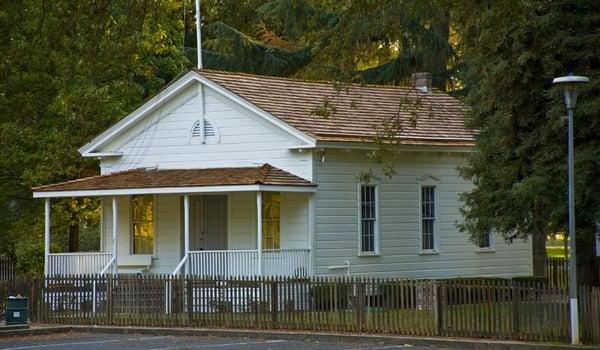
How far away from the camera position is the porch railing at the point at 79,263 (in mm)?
31484

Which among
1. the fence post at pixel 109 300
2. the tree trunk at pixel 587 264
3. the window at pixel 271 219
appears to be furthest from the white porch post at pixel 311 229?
the tree trunk at pixel 587 264

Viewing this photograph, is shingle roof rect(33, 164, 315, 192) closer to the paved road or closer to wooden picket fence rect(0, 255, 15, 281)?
the paved road

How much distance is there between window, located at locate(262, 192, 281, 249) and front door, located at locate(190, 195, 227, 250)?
1.48 m

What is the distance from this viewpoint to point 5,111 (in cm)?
3134

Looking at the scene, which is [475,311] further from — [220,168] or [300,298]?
[220,168]

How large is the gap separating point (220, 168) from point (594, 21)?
11519 mm

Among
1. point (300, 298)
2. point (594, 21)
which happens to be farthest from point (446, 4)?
point (300, 298)

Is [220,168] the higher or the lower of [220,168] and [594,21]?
the lower

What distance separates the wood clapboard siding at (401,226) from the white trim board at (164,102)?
110cm

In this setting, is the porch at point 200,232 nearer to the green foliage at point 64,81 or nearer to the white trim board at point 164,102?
the white trim board at point 164,102

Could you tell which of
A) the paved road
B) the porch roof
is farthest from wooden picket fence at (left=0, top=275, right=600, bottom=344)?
the porch roof

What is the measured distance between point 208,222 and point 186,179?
2.55m

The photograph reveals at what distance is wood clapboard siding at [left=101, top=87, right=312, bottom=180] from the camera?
3006 cm

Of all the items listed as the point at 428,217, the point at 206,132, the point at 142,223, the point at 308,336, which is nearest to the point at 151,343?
the point at 308,336
